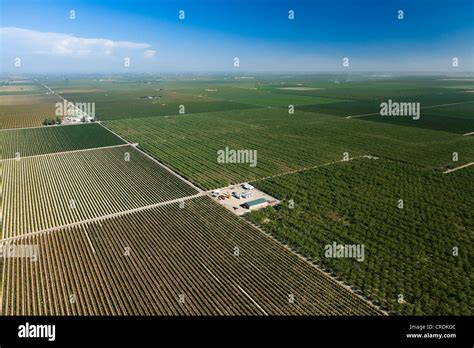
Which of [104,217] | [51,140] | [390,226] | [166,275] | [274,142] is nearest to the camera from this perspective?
[166,275]

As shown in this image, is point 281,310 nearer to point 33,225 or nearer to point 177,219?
point 177,219

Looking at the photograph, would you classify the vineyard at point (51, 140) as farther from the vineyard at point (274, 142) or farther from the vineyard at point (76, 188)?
the vineyard at point (76, 188)

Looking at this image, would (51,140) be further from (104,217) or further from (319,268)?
(319,268)

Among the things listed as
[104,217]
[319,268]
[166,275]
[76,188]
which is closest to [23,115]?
[76,188]

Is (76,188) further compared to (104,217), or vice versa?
(76,188)

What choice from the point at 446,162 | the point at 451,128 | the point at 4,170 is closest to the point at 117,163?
the point at 4,170

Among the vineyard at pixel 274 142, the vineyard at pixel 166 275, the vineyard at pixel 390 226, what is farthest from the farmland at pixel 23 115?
the vineyard at pixel 390 226

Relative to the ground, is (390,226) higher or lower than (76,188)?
lower
